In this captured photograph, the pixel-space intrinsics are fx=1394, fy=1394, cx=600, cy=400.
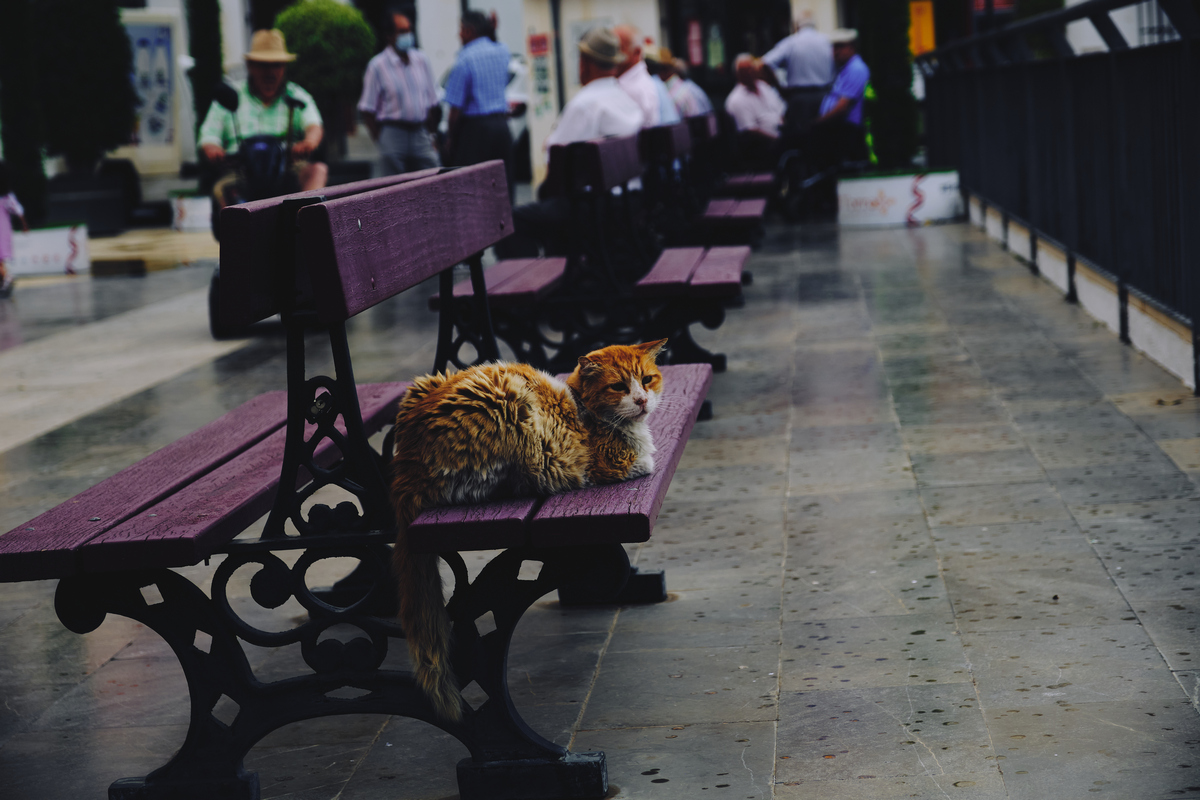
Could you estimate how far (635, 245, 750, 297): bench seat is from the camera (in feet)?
22.1

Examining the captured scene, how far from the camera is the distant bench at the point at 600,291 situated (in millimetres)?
6844

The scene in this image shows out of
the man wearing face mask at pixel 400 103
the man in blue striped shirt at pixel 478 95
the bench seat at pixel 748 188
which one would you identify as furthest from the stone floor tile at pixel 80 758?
the bench seat at pixel 748 188

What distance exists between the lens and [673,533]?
16.4 feet

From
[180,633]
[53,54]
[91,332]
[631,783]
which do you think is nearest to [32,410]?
[91,332]

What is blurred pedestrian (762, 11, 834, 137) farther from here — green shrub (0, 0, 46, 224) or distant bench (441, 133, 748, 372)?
green shrub (0, 0, 46, 224)

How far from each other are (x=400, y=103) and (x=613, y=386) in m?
8.92

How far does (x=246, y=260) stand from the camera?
9.84 feet

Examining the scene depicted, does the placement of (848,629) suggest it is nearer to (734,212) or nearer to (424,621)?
(424,621)

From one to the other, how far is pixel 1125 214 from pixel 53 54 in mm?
16940

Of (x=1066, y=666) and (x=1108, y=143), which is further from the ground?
(x=1108, y=143)

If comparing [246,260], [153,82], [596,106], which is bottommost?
[246,260]

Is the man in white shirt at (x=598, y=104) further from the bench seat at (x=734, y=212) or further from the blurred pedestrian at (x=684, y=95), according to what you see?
the blurred pedestrian at (x=684, y=95)

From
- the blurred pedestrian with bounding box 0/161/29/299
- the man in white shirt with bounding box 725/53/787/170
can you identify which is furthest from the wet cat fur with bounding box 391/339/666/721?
the man in white shirt with bounding box 725/53/787/170

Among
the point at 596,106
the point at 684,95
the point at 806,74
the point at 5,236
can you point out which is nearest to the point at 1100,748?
the point at 596,106
